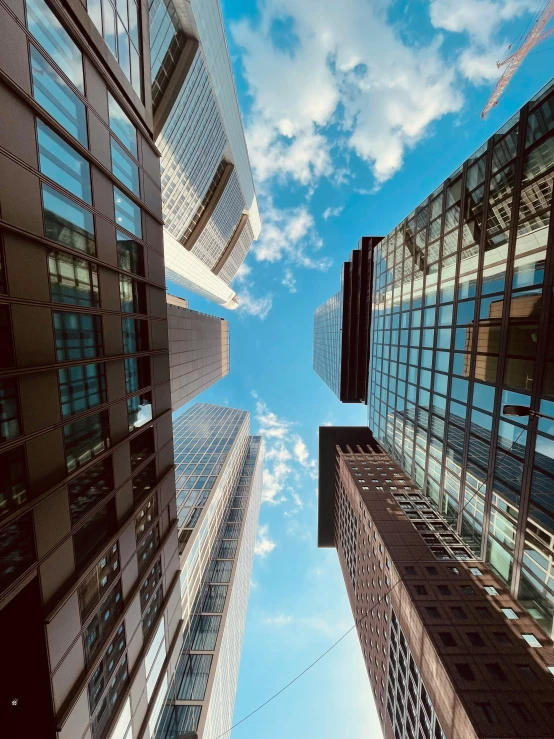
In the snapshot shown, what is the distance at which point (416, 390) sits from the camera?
80.2 ft

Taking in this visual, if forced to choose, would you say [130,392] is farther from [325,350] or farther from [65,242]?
[325,350]

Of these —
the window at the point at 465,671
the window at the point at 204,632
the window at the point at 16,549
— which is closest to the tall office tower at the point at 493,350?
the window at the point at 465,671

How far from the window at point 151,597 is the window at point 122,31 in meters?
28.9

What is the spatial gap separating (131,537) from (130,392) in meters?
7.95

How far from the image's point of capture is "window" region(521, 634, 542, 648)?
1091 inches

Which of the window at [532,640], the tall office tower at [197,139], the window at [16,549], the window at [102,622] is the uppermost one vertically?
the tall office tower at [197,139]

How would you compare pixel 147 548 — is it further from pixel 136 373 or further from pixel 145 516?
pixel 136 373

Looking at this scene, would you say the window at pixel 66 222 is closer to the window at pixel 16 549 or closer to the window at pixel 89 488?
the window at pixel 89 488

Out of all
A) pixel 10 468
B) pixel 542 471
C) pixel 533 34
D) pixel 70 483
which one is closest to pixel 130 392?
pixel 70 483

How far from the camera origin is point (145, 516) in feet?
56.9

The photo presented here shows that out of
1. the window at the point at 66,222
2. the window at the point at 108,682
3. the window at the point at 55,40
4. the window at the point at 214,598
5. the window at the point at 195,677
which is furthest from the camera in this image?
the window at the point at 214,598

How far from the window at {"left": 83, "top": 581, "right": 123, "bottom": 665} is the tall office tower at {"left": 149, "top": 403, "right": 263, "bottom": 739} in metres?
10.1

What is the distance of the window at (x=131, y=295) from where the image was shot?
1521 cm

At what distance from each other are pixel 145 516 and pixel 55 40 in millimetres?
22145
